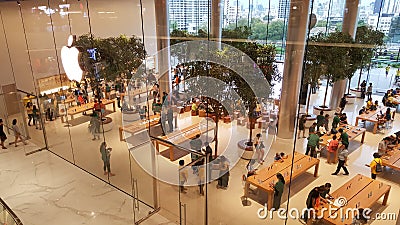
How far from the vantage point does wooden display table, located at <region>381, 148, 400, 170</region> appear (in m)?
4.46

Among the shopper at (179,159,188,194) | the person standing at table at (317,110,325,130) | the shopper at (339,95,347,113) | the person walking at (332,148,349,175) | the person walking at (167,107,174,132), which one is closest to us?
the person walking at (332,148,349,175)

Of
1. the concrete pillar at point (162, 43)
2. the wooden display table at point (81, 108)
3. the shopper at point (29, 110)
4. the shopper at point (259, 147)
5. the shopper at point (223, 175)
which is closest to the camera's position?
the shopper at point (223, 175)

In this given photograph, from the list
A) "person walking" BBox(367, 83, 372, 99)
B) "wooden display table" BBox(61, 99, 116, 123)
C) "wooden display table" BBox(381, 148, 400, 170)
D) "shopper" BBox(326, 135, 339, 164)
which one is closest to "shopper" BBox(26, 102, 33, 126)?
"wooden display table" BBox(61, 99, 116, 123)

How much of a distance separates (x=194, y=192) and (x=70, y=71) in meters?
3.44

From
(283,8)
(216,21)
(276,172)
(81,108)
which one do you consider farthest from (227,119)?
(81,108)

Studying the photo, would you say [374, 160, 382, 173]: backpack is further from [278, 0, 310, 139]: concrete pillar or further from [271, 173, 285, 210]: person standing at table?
[278, 0, 310, 139]: concrete pillar

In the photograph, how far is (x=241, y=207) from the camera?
5.86m

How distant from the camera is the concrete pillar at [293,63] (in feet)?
20.9

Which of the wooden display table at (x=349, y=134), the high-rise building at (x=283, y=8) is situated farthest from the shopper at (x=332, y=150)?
the high-rise building at (x=283, y=8)

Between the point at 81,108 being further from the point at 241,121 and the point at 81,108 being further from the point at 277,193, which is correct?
the point at 277,193

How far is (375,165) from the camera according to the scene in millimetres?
4594

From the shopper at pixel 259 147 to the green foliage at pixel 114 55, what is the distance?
145 inches

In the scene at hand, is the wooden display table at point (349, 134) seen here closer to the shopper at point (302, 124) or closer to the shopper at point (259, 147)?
the shopper at point (302, 124)

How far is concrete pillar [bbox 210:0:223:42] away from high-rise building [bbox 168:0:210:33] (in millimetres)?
193
